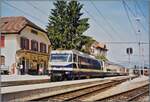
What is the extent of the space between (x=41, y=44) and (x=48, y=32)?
2.70 meters

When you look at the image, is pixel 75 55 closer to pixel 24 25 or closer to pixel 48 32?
pixel 24 25

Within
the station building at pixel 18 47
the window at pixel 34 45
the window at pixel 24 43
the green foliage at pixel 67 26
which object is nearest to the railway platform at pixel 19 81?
the station building at pixel 18 47

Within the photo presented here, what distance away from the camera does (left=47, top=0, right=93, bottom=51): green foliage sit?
4988 centimetres

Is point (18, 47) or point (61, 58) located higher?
point (18, 47)

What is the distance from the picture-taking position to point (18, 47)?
44.5 metres

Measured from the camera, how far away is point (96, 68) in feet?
130

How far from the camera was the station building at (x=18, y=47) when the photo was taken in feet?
142

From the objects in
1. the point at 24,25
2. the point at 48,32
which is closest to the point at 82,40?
the point at 48,32

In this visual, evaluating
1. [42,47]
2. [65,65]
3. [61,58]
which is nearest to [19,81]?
[65,65]

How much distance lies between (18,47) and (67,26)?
8.37m

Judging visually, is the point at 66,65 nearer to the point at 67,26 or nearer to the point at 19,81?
the point at 19,81

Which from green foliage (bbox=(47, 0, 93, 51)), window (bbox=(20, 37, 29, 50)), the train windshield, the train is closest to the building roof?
window (bbox=(20, 37, 29, 50))

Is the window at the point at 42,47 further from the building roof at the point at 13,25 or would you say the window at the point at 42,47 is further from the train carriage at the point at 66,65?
the train carriage at the point at 66,65

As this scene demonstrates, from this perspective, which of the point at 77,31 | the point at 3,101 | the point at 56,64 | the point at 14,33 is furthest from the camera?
the point at 77,31
